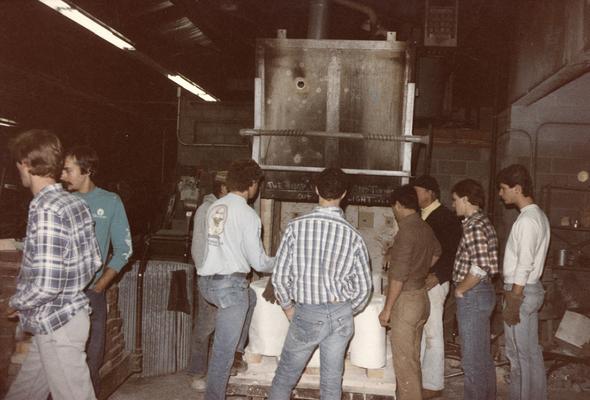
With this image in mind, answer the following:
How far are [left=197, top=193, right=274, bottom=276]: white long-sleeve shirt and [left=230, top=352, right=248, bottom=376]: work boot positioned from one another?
0.86 m

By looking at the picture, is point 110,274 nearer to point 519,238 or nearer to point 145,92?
point 519,238

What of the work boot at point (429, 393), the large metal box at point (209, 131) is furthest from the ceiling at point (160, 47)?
Answer: the work boot at point (429, 393)

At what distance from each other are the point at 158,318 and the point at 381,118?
2.90m

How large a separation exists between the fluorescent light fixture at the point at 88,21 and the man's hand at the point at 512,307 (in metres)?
4.43

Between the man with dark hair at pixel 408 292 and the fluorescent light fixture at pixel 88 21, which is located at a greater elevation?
the fluorescent light fixture at pixel 88 21

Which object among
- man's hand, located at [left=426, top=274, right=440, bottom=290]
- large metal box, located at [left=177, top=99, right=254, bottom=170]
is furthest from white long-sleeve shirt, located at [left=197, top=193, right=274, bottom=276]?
large metal box, located at [left=177, top=99, right=254, bottom=170]

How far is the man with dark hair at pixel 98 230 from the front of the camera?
3471mm

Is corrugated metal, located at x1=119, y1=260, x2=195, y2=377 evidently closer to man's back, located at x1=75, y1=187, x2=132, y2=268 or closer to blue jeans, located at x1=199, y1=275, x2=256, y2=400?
man's back, located at x1=75, y1=187, x2=132, y2=268

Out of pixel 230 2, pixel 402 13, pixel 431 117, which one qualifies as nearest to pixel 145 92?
pixel 230 2

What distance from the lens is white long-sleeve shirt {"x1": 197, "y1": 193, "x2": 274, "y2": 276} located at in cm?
359

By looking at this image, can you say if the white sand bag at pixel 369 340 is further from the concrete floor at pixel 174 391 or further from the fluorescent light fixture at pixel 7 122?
the fluorescent light fixture at pixel 7 122

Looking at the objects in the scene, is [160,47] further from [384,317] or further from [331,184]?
[384,317]

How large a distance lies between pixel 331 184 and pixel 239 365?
1.86 meters

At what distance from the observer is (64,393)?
262cm
